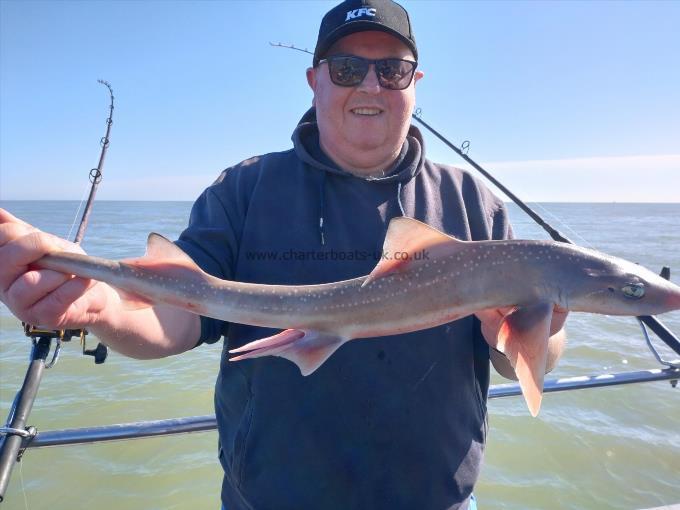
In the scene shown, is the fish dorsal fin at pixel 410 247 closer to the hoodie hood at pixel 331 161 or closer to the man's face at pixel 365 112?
the hoodie hood at pixel 331 161

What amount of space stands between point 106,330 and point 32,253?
1.60 feet

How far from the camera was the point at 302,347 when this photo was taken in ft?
7.13

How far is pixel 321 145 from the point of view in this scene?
3.07 metres

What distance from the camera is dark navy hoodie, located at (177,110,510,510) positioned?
94.3 inches

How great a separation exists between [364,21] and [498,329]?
1.96 m

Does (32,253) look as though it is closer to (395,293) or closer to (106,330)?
(106,330)

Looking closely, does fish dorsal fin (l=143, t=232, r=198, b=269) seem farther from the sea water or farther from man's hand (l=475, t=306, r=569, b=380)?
the sea water

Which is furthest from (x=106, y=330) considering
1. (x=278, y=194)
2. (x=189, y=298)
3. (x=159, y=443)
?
(x=159, y=443)

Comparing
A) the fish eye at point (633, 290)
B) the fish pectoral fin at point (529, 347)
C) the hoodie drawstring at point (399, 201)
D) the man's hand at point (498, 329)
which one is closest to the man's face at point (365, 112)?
the hoodie drawstring at point (399, 201)

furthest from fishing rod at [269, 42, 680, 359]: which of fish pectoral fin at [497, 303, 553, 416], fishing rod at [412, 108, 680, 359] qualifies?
fish pectoral fin at [497, 303, 553, 416]

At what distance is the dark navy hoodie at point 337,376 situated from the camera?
2396 mm

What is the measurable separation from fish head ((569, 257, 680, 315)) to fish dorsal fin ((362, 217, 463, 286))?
67 centimetres

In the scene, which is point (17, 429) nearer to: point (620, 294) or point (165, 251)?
point (165, 251)

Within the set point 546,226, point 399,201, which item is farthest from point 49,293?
point 546,226
